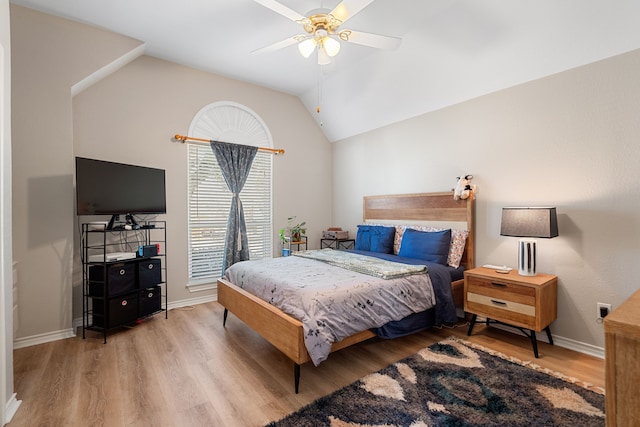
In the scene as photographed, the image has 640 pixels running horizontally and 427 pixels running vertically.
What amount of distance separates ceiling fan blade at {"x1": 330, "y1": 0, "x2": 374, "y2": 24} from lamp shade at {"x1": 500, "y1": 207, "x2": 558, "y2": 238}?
2.10 meters

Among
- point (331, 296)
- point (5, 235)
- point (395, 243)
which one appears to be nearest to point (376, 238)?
point (395, 243)

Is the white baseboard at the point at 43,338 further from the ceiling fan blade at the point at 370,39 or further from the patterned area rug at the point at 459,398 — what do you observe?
the ceiling fan blade at the point at 370,39

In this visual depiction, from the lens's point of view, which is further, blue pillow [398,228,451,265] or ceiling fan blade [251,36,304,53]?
blue pillow [398,228,451,265]

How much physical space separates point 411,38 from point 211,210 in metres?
3.25

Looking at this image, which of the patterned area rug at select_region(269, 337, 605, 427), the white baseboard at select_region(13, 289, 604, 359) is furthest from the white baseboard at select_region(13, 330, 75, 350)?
the patterned area rug at select_region(269, 337, 605, 427)

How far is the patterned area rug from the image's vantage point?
1.74 meters

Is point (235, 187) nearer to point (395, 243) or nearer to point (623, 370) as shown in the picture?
point (395, 243)

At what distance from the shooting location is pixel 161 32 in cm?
312

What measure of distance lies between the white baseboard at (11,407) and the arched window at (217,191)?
2.08 meters

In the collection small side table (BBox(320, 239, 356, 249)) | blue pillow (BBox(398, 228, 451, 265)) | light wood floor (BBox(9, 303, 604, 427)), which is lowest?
light wood floor (BBox(9, 303, 604, 427))

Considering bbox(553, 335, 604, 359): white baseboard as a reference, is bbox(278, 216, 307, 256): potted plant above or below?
above

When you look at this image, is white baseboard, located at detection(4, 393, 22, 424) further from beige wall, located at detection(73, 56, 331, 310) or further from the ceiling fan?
the ceiling fan

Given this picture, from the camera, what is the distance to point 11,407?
1.82 m

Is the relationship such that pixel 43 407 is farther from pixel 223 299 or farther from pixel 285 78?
pixel 285 78
